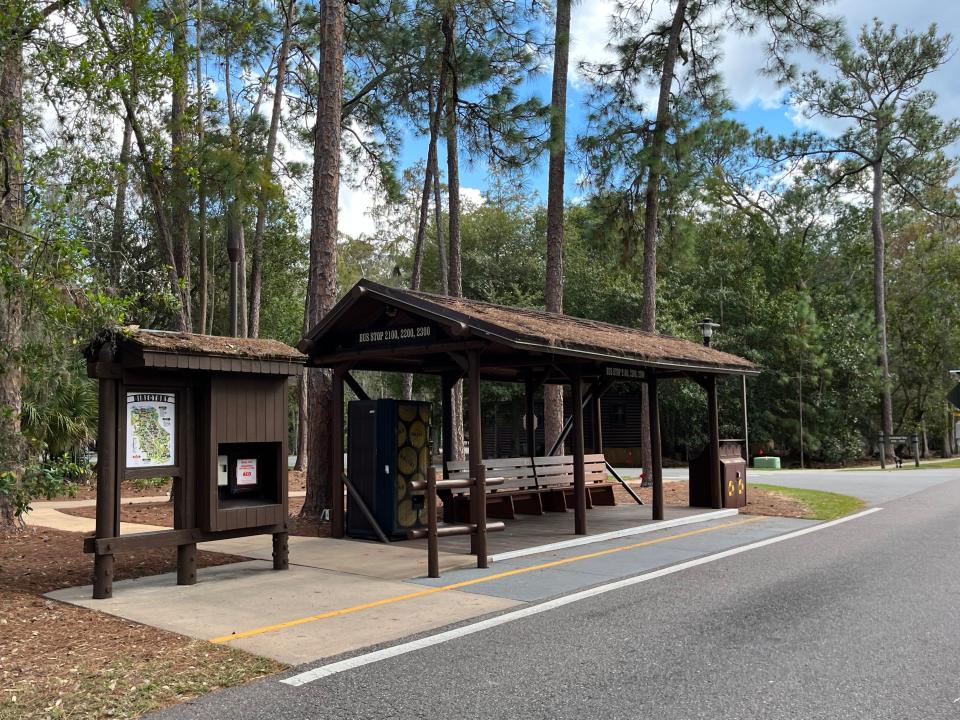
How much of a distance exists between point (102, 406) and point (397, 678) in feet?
14.4

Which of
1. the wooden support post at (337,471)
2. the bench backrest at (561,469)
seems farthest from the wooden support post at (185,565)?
the bench backrest at (561,469)

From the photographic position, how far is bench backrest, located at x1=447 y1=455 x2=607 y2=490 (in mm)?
12594

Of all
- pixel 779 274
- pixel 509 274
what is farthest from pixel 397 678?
pixel 779 274

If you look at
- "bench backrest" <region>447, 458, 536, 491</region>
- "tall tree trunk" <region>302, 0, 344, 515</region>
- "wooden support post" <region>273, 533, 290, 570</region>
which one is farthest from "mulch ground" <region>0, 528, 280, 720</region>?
"bench backrest" <region>447, 458, 536, 491</region>

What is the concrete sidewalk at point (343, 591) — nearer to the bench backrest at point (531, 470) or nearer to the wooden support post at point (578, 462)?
the wooden support post at point (578, 462)

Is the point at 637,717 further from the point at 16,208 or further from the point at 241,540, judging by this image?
the point at 16,208

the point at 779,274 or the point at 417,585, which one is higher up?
the point at 779,274

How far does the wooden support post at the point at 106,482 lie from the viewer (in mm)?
7531

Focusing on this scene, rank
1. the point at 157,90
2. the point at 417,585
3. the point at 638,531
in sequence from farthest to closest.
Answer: the point at 638,531
the point at 157,90
the point at 417,585

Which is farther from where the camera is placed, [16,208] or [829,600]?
[16,208]

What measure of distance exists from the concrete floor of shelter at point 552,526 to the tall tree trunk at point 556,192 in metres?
3.18

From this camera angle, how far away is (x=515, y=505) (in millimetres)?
14312

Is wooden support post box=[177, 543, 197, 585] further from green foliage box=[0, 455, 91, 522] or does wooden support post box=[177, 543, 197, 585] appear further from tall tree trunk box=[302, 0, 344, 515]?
tall tree trunk box=[302, 0, 344, 515]

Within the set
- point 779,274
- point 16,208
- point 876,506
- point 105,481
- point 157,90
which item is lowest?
point 876,506
